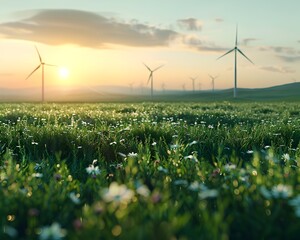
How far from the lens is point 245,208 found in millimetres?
3898

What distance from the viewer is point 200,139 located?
10469 millimetres

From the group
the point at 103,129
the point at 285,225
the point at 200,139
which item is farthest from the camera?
the point at 103,129

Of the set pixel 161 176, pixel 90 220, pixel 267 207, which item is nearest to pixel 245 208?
pixel 267 207

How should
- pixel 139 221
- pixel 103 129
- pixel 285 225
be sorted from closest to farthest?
pixel 139 221, pixel 285 225, pixel 103 129

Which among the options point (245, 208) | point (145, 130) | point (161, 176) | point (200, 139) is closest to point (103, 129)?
point (145, 130)

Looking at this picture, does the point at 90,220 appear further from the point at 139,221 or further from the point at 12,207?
the point at 12,207

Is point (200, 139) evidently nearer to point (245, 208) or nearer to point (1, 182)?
point (1, 182)

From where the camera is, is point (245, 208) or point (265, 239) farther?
point (245, 208)

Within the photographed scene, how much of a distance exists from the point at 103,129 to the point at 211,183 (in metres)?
6.68

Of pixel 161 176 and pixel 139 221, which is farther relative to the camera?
pixel 161 176

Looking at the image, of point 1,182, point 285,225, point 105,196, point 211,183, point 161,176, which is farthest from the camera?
point 161,176

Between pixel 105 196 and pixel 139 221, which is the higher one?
pixel 105 196

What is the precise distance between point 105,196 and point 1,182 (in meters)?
2.68

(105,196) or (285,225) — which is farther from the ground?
(105,196)
